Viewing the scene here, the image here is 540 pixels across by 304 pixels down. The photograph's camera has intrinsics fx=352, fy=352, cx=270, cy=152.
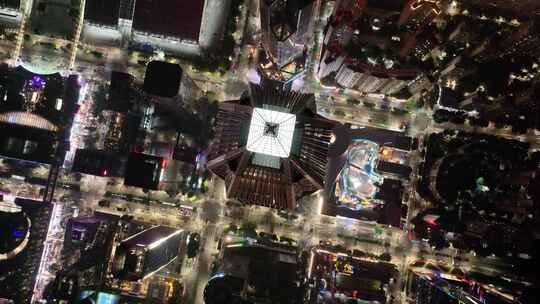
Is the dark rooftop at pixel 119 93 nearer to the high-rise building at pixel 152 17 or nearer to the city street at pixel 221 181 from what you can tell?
the city street at pixel 221 181

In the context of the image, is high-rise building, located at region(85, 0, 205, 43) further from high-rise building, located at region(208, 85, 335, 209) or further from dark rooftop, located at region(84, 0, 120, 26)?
high-rise building, located at region(208, 85, 335, 209)

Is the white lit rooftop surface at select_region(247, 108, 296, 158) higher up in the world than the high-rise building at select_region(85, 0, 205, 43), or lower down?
lower down

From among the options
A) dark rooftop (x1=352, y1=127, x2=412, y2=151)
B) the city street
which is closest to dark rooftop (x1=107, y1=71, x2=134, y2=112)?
the city street

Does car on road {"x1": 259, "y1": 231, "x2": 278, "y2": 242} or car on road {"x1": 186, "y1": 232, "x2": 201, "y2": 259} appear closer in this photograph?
car on road {"x1": 186, "y1": 232, "x2": 201, "y2": 259}

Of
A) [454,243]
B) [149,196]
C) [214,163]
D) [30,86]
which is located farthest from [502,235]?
[30,86]

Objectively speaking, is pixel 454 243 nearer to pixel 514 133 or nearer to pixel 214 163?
pixel 514 133

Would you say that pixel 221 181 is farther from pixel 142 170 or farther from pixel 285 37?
pixel 285 37
